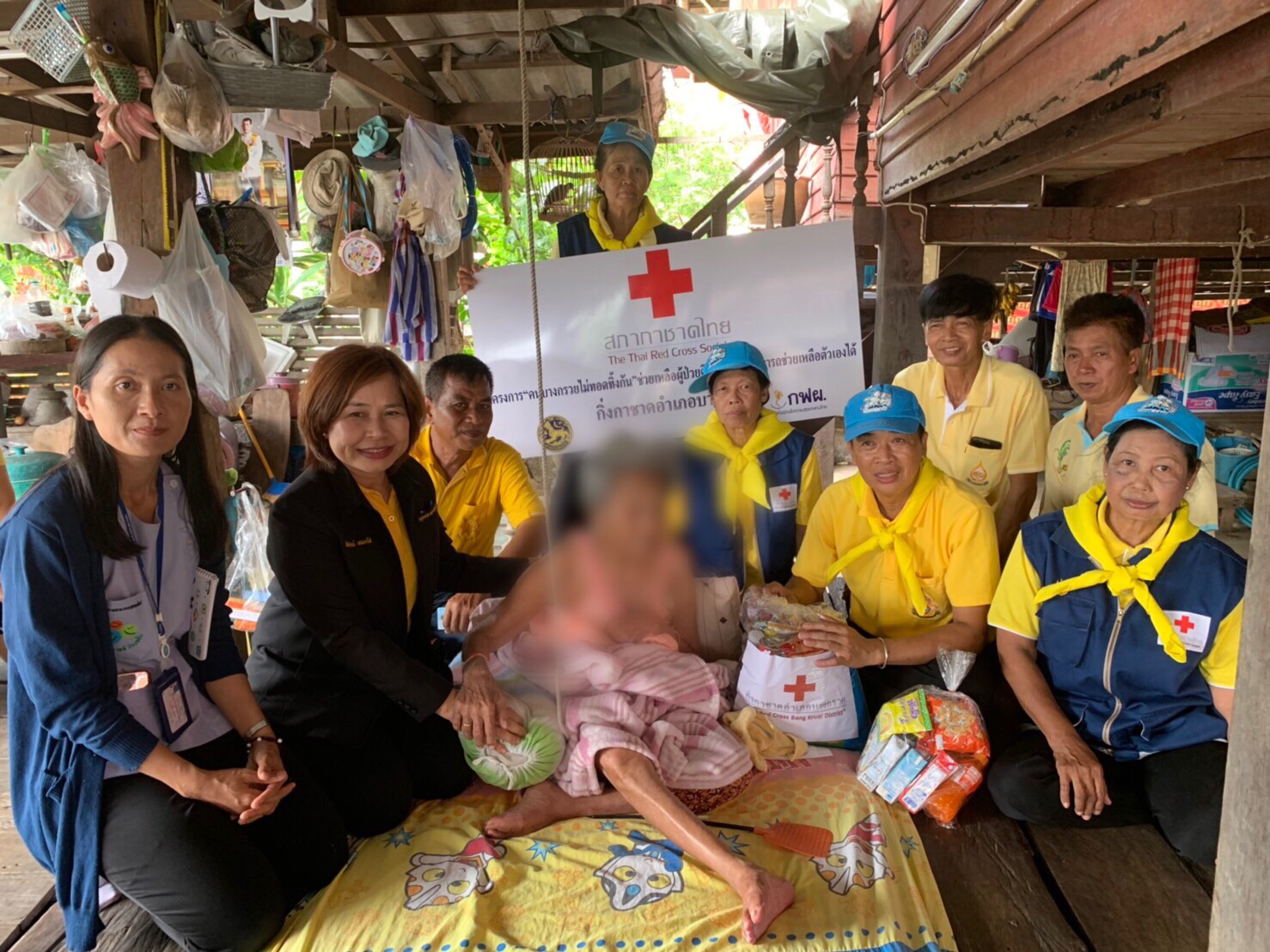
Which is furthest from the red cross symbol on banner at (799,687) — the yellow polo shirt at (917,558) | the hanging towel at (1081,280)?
the hanging towel at (1081,280)

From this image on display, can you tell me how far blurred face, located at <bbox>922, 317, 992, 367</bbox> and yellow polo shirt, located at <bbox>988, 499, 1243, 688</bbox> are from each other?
79 centimetres

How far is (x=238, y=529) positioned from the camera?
308cm

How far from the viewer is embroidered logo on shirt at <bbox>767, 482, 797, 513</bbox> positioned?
2.54 meters

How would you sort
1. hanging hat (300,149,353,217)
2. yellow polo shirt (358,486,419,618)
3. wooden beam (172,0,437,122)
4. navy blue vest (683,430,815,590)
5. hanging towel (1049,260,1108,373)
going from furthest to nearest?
hanging towel (1049,260,1108,373) → hanging hat (300,149,353,217) → wooden beam (172,0,437,122) → navy blue vest (683,430,815,590) → yellow polo shirt (358,486,419,618)

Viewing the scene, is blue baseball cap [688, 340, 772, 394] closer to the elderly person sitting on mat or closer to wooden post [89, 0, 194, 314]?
the elderly person sitting on mat

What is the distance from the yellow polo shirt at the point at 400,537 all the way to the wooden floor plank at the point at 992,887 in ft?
4.73

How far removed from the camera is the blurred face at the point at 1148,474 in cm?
180

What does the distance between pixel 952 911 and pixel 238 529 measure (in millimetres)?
2733

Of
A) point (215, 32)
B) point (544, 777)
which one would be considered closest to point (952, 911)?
point (544, 777)

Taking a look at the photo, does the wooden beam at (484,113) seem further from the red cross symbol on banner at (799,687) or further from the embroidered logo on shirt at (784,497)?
the red cross symbol on banner at (799,687)

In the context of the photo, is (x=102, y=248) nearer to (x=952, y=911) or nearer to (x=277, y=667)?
(x=277, y=667)

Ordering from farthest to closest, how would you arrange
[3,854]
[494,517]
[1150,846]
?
1. [494,517]
2. [3,854]
3. [1150,846]

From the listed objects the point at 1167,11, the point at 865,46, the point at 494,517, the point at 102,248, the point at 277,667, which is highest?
the point at 865,46

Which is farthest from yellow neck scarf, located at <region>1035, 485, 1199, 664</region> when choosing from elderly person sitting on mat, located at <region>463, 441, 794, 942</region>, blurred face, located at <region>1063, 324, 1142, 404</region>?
elderly person sitting on mat, located at <region>463, 441, 794, 942</region>
